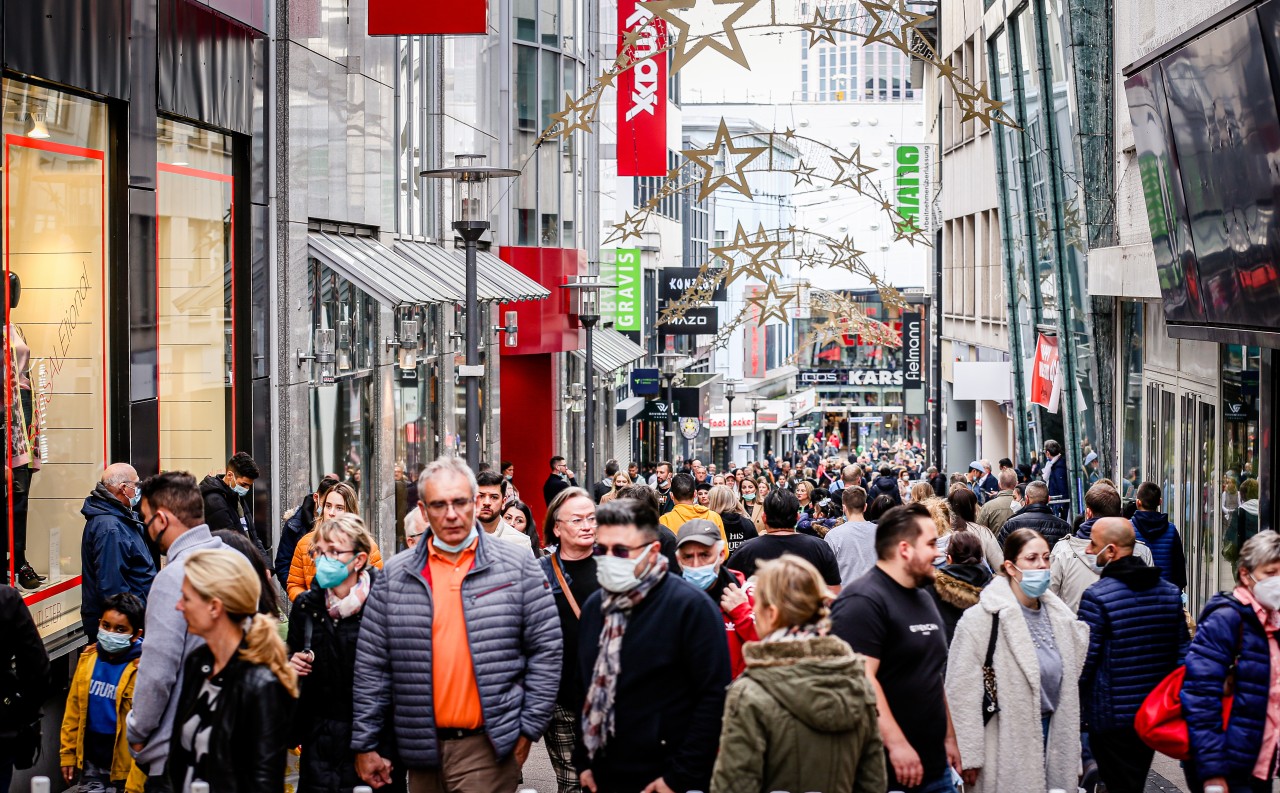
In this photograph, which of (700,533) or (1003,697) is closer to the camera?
(1003,697)

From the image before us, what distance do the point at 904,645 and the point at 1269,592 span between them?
1746 mm

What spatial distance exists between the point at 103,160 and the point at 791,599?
8.53m

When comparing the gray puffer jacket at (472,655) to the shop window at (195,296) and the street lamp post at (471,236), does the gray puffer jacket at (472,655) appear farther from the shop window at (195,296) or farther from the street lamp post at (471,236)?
the street lamp post at (471,236)

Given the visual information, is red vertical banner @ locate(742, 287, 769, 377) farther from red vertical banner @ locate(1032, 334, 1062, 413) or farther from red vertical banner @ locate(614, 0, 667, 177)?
red vertical banner @ locate(1032, 334, 1062, 413)

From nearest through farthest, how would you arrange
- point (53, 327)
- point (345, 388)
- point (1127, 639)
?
1. point (1127, 639)
2. point (53, 327)
3. point (345, 388)

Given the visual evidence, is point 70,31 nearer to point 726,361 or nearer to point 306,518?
point 306,518

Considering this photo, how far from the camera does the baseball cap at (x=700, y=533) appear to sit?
8.12 metres

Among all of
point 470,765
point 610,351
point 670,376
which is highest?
point 610,351

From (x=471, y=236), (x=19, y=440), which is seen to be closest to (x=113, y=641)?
(x=19, y=440)

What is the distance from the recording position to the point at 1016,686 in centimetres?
762

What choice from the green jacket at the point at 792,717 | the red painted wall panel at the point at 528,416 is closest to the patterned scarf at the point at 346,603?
the green jacket at the point at 792,717

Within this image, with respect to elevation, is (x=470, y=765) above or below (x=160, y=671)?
below

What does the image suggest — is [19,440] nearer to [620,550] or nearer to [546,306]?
[620,550]

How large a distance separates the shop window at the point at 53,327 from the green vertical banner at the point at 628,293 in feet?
111
